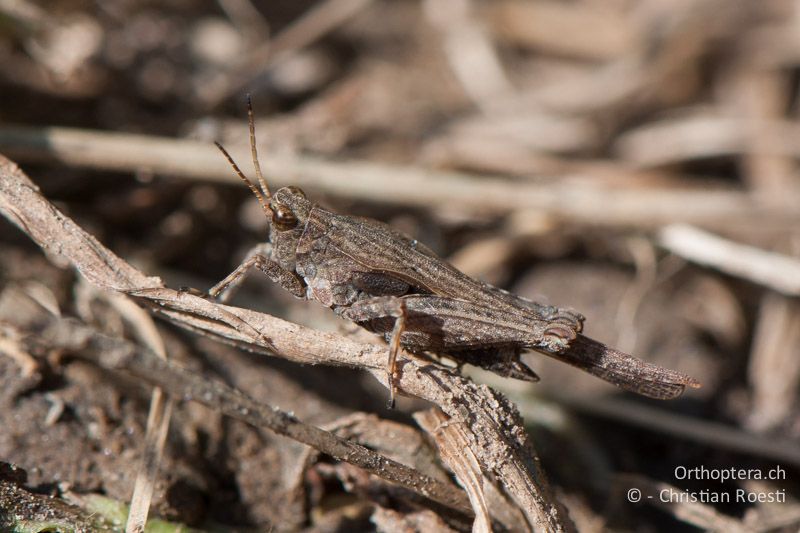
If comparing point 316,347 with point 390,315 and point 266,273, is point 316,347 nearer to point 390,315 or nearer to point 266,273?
point 390,315

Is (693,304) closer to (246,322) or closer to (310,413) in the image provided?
(310,413)

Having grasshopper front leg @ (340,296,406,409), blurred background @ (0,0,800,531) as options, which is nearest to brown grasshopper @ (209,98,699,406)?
grasshopper front leg @ (340,296,406,409)

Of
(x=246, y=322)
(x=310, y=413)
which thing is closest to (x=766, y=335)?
(x=310, y=413)

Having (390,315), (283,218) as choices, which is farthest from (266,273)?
(390,315)

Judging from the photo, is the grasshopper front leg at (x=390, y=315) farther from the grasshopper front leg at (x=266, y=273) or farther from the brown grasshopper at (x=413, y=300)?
the grasshopper front leg at (x=266, y=273)

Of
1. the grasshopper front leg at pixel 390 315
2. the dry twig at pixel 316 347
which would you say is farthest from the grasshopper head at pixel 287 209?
the dry twig at pixel 316 347

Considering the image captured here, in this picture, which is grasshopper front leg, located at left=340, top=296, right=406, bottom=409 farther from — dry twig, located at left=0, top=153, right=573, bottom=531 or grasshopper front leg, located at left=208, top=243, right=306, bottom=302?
grasshopper front leg, located at left=208, top=243, right=306, bottom=302

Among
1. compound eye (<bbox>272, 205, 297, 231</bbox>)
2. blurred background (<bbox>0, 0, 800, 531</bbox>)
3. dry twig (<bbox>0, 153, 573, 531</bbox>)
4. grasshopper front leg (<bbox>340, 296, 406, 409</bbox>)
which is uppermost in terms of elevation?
blurred background (<bbox>0, 0, 800, 531</bbox>)
